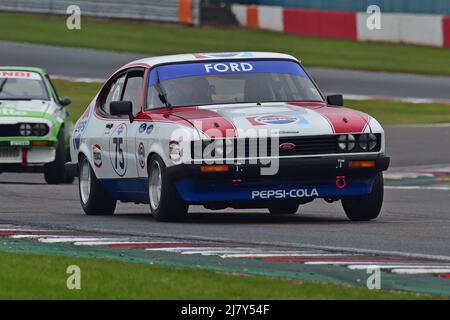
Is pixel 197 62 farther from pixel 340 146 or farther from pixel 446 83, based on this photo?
pixel 446 83

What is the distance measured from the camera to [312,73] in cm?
3694

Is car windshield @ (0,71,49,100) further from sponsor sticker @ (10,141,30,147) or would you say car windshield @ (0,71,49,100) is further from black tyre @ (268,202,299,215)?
black tyre @ (268,202,299,215)

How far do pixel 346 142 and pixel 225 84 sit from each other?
1.52m

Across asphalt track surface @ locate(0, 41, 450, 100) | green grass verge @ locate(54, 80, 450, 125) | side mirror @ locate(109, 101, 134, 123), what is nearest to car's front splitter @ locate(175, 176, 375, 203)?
side mirror @ locate(109, 101, 134, 123)

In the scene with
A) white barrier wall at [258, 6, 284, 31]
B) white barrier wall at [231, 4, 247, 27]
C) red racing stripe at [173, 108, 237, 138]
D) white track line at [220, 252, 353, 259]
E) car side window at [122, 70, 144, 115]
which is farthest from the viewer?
white barrier wall at [231, 4, 247, 27]

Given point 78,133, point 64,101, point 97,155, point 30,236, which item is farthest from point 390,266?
point 64,101

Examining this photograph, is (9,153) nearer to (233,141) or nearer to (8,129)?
(8,129)

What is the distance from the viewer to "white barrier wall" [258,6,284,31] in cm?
4491

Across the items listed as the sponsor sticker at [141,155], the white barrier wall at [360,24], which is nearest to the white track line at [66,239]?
the sponsor sticker at [141,155]

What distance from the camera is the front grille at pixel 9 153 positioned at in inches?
784

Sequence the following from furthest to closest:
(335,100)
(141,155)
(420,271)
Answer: (335,100) → (141,155) → (420,271)

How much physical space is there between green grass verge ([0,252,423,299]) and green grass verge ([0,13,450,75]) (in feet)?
95.2

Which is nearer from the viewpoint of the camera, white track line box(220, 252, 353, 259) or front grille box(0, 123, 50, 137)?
white track line box(220, 252, 353, 259)
